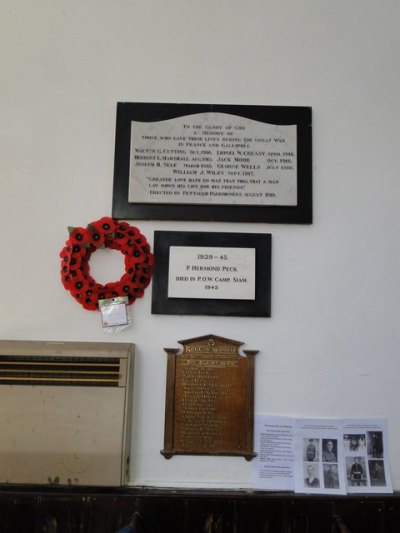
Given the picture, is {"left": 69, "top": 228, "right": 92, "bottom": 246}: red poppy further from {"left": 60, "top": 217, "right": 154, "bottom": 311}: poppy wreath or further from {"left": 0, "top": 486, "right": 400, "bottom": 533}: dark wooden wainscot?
{"left": 0, "top": 486, "right": 400, "bottom": 533}: dark wooden wainscot

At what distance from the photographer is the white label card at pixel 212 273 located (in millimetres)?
1602

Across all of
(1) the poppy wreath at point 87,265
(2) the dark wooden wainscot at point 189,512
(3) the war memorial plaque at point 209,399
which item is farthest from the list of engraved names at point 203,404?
(1) the poppy wreath at point 87,265

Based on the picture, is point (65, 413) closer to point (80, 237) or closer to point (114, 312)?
point (114, 312)

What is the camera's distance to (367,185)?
1.67m

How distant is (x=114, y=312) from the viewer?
158cm

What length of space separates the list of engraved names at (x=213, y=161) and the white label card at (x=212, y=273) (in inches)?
7.3

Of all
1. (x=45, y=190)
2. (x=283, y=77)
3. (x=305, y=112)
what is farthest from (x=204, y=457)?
(x=283, y=77)

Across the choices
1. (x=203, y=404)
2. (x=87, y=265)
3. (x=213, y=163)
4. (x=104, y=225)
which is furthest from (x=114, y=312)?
(x=213, y=163)

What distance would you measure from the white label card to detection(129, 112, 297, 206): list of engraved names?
7.3 inches

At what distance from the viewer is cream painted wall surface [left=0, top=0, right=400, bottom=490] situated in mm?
1576

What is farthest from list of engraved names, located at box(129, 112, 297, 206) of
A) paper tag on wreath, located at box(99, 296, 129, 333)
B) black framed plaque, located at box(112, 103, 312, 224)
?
paper tag on wreath, located at box(99, 296, 129, 333)

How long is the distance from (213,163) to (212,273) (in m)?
0.41

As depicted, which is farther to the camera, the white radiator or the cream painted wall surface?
the cream painted wall surface

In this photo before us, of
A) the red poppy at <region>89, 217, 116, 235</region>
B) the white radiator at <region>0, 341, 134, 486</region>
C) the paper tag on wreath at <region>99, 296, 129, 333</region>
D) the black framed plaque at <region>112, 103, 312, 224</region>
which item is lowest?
the white radiator at <region>0, 341, 134, 486</region>
